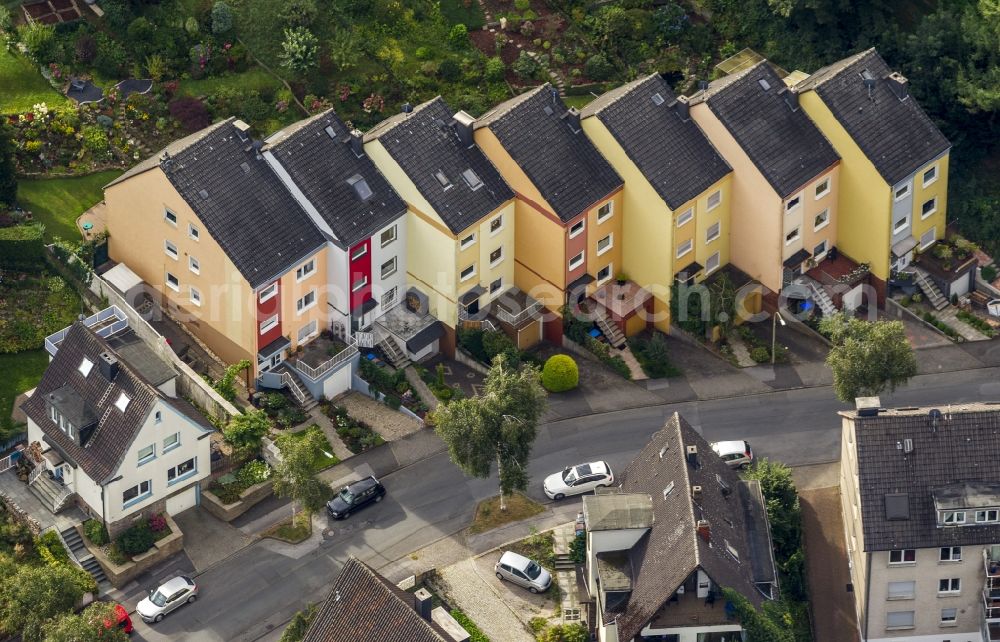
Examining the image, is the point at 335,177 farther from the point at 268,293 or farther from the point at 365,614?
the point at 365,614

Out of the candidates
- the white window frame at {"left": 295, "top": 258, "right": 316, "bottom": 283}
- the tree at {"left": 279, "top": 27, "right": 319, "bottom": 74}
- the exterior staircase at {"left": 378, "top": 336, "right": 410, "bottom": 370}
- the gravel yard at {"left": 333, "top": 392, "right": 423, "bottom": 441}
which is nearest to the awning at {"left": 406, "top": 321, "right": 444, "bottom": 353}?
the exterior staircase at {"left": 378, "top": 336, "right": 410, "bottom": 370}

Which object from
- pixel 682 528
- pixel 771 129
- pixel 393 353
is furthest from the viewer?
pixel 771 129

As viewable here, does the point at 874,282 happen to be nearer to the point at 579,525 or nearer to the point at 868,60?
the point at 868,60

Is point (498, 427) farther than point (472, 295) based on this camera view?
No

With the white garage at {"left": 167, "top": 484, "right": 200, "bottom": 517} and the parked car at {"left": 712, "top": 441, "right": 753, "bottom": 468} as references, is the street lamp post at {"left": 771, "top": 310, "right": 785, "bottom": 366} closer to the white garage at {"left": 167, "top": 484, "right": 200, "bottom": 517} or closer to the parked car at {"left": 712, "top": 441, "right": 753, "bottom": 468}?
the parked car at {"left": 712, "top": 441, "right": 753, "bottom": 468}

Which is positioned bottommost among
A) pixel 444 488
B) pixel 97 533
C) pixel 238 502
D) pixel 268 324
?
pixel 444 488

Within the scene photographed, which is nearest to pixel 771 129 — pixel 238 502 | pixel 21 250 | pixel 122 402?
pixel 238 502
